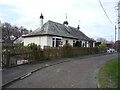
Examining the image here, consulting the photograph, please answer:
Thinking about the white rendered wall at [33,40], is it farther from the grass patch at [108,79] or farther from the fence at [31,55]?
the grass patch at [108,79]

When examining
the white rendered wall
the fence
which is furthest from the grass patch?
the white rendered wall

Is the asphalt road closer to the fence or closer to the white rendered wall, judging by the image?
the fence

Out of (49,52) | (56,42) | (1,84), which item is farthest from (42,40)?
(1,84)

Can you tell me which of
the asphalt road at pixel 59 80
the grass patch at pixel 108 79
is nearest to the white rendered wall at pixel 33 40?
the asphalt road at pixel 59 80

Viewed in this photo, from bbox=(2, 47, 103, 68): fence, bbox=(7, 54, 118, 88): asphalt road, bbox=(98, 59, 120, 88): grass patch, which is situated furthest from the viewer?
bbox=(2, 47, 103, 68): fence

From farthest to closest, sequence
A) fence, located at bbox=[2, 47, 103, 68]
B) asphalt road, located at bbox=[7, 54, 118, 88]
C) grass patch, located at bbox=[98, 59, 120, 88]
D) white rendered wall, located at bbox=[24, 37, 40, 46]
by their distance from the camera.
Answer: white rendered wall, located at bbox=[24, 37, 40, 46]
fence, located at bbox=[2, 47, 103, 68]
asphalt road, located at bbox=[7, 54, 118, 88]
grass patch, located at bbox=[98, 59, 120, 88]

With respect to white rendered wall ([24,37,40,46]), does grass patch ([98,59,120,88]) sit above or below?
below

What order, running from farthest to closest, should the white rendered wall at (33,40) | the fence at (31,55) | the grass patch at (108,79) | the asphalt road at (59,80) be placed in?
the white rendered wall at (33,40) < the fence at (31,55) < the asphalt road at (59,80) < the grass patch at (108,79)

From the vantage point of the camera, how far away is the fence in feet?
31.8

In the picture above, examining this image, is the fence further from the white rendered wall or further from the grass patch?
the grass patch

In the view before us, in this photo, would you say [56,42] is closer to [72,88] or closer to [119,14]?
[119,14]

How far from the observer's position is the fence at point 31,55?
9.68 m

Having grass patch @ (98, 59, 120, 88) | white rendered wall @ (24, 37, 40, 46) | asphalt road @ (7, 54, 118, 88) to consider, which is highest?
white rendered wall @ (24, 37, 40, 46)

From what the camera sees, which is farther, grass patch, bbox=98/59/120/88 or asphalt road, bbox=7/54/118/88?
asphalt road, bbox=7/54/118/88
